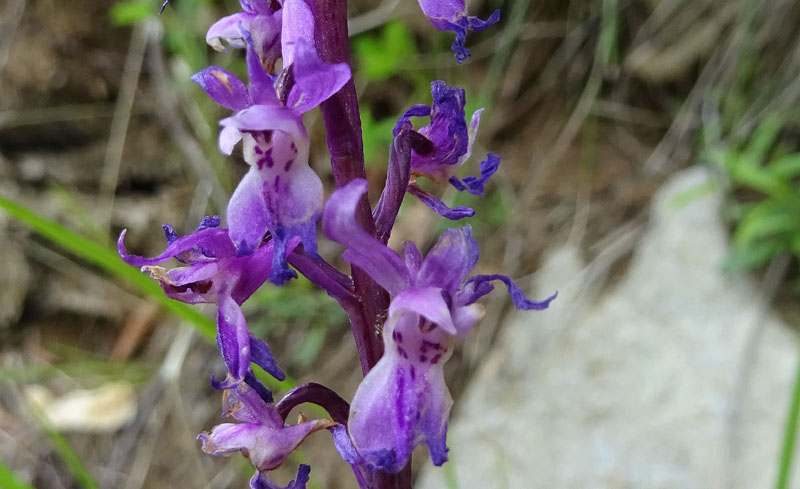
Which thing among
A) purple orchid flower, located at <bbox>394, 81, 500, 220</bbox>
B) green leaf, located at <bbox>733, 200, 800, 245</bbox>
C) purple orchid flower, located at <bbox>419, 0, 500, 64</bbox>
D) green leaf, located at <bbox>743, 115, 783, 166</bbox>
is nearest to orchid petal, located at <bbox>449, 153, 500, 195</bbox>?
purple orchid flower, located at <bbox>394, 81, 500, 220</bbox>

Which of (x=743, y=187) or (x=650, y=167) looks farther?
(x=650, y=167)

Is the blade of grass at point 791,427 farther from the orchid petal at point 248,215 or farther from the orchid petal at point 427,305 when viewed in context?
the orchid petal at point 248,215

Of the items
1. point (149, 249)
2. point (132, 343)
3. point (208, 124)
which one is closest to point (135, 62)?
point (208, 124)

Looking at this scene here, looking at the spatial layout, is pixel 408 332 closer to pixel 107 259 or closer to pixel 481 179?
pixel 481 179

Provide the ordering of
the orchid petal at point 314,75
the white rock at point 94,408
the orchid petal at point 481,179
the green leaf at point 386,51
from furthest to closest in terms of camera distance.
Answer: the white rock at point 94,408, the green leaf at point 386,51, the orchid petal at point 481,179, the orchid petal at point 314,75

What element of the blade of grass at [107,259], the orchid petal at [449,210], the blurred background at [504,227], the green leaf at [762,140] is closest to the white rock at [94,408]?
the blurred background at [504,227]

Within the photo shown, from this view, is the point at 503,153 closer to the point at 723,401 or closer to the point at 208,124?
the point at 208,124
